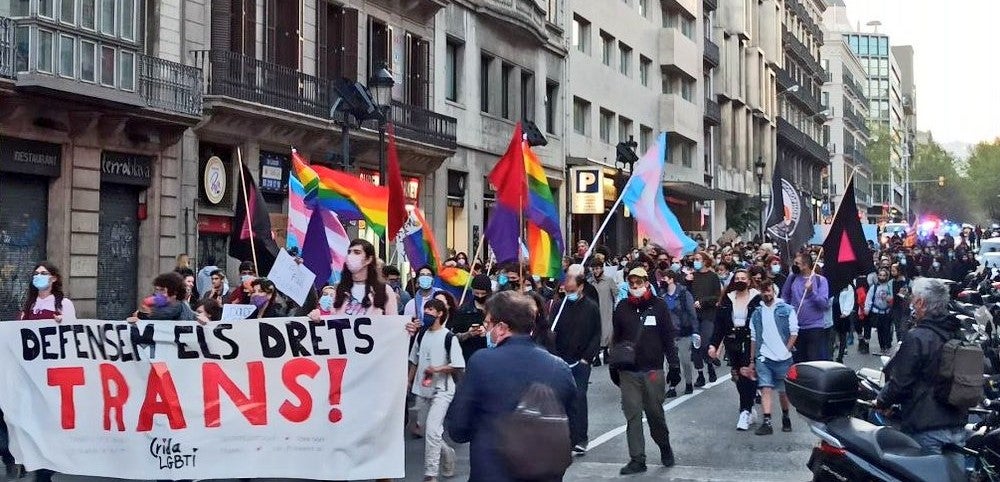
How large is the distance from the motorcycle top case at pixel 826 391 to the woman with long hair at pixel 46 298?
6457mm

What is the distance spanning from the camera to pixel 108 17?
778 inches

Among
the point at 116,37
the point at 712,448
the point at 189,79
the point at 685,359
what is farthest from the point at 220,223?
the point at 712,448

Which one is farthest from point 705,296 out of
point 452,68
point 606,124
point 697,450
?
point 606,124

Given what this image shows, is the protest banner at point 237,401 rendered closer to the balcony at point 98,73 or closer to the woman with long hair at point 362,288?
the woman with long hair at point 362,288

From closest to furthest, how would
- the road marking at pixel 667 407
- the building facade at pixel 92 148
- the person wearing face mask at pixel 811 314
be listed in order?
the road marking at pixel 667 407, the person wearing face mask at pixel 811 314, the building facade at pixel 92 148

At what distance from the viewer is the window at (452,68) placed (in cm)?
3169

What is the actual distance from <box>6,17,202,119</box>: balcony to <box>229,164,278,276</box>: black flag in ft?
15.2

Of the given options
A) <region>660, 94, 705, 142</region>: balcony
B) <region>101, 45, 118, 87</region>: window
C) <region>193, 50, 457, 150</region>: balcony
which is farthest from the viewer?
<region>660, 94, 705, 142</region>: balcony

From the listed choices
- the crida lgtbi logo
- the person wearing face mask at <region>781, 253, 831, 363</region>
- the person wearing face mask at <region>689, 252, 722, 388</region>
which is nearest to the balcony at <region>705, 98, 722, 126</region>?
the person wearing face mask at <region>689, 252, 722, 388</region>

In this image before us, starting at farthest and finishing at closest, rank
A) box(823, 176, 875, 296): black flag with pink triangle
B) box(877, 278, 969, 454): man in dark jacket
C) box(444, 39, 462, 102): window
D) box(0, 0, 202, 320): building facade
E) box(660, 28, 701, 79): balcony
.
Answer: box(660, 28, 701, 79): balcony → box(444, 39, 462, 102): window → box(0, 0, 202, 320): building facade → box(823, 176, 875, 296): black flag with pink triangle → box(877, 278, 969, 454): man in dark jacket

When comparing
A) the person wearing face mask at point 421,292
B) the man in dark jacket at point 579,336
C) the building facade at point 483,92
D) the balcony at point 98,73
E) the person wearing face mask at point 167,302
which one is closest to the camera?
the person wearing face mask at point 167,302

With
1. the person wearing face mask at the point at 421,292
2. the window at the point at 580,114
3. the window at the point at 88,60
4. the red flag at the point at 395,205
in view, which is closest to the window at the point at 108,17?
the window at the point at 88,60

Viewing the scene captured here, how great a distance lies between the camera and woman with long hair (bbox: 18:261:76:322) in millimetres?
10406

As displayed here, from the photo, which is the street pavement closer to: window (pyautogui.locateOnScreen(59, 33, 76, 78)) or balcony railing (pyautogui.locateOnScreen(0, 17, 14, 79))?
balcony railing (pyautogui.locateOnScreen(0, 17, 14, 79))
